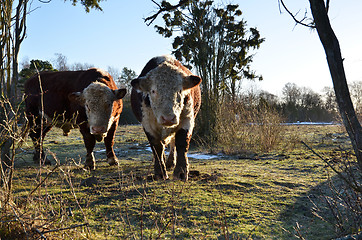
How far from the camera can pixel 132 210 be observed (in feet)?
9.85

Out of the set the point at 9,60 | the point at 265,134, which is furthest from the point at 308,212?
the point at 265,134

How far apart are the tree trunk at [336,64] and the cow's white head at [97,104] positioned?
12.8 feet

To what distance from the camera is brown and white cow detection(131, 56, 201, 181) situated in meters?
3.97

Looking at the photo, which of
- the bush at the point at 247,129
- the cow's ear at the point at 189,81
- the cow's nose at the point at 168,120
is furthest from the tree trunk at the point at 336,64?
the bush at the point at 247,129

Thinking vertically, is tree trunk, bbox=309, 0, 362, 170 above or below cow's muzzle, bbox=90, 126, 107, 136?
above

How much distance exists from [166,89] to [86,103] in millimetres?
2074

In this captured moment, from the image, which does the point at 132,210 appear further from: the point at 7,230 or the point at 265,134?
the point at 265,134

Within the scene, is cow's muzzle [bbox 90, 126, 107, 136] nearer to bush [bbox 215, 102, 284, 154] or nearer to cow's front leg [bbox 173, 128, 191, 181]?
cow's front leg [bbox 173, 128, 191, 181]

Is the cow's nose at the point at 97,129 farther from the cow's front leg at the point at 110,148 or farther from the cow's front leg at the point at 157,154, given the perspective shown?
the cow's front leg at the point at 157,154

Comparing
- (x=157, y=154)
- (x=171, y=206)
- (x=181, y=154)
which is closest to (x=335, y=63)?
(x=171, y=206)

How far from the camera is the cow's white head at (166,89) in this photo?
12.8ft

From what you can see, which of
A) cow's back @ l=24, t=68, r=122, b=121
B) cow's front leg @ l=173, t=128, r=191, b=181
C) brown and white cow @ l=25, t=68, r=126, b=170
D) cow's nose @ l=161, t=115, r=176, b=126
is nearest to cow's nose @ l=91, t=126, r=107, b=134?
brown and white cow @ l=25, t=68, r=126, b=170

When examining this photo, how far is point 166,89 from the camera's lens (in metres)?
4.04

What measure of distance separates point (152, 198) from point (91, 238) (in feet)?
3.49
